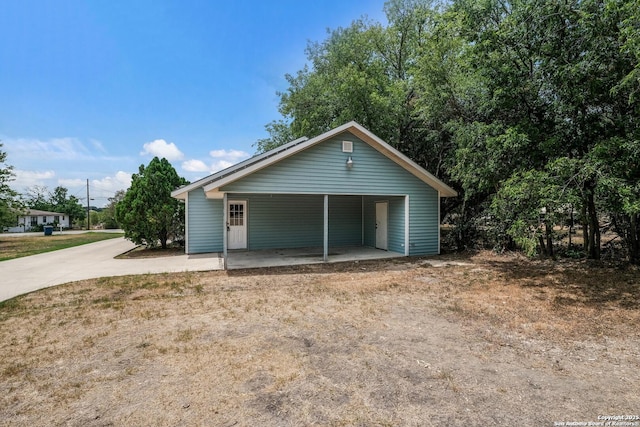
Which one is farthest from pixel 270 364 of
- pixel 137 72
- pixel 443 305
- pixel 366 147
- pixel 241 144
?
pixel 241 144

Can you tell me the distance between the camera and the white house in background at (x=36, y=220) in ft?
131

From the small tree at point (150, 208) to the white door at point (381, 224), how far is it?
8420 mm

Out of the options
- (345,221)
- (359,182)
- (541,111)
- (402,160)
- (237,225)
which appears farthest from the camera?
(345,221)

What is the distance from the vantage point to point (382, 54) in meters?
18.5

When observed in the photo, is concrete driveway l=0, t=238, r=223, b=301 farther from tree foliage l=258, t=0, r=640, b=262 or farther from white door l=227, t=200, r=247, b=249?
tree foliage l=258, t=0, r=640, b=262

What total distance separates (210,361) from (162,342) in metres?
0.95

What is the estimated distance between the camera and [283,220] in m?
13.0

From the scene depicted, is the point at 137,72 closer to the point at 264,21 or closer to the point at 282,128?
the point at 264,21

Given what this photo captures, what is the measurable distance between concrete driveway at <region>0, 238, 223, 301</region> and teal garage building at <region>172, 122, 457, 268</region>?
1.13 metres

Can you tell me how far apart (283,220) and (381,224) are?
4005 mm

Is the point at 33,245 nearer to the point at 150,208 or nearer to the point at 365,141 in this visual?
the point at 150,208

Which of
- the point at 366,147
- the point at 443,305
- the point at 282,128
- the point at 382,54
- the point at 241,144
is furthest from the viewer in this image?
the point at 241,144

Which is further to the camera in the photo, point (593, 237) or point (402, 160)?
point (402, 160)

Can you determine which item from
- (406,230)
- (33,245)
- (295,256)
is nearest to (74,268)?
(295,256)
